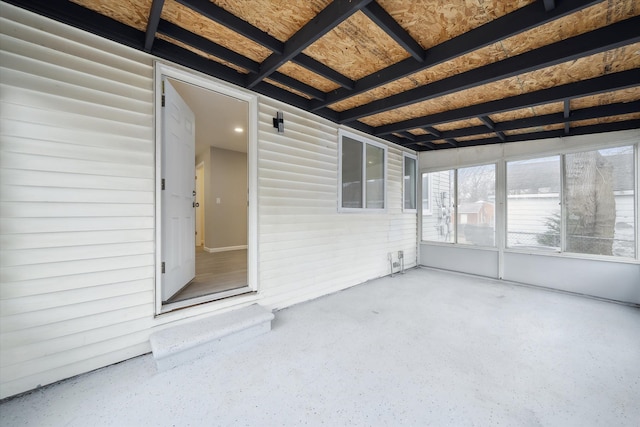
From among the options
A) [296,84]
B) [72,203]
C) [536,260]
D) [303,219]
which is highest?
[296,84]

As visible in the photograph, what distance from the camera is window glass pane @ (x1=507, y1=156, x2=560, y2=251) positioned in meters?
4.07

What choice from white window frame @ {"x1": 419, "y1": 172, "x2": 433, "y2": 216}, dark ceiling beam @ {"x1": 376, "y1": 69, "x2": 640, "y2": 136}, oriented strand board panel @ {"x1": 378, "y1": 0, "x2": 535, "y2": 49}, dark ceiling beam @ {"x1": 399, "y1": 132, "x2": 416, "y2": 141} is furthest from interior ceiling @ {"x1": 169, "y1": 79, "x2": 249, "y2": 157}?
white window frame @ {"x1": 419, "y1": 172, "x2": 433, "y2": 216}

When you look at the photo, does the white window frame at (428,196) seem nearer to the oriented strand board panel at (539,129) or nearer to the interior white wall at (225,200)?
the oriented strand board panel at (539,129)

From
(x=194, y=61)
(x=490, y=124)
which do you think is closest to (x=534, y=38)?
(x=490, y=124)

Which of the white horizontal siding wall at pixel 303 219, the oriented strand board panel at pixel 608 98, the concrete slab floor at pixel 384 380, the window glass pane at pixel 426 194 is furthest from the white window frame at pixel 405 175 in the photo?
the concrete slab floor at pixel 384 380

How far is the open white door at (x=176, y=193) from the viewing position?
2.34 meters

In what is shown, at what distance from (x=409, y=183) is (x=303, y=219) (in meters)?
3.16

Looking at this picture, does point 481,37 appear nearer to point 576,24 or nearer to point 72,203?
point 576,24

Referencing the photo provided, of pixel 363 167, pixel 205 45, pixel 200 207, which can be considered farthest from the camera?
pixel 200 207

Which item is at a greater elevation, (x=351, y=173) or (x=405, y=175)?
(x=405, y=175)

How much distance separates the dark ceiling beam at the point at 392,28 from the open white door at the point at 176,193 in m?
1.95

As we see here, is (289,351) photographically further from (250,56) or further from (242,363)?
(250,56)

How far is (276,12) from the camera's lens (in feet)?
5.96

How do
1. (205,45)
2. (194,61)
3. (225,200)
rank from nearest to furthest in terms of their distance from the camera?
(205,45) → (194,61) → (225,200)
